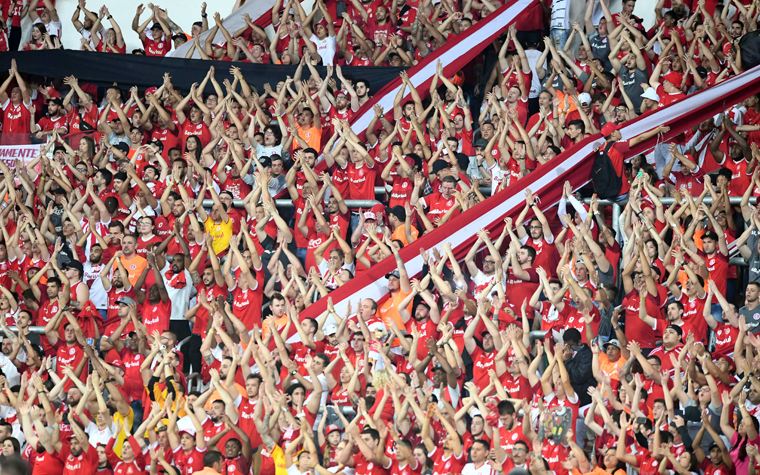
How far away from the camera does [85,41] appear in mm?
14570

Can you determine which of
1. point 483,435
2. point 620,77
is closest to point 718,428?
point 483,435

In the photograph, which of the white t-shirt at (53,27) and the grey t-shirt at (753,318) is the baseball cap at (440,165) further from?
the white t-shirt at (53,27)

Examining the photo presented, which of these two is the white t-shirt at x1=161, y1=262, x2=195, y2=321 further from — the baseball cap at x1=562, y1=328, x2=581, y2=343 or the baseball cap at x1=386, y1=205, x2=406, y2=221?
the baseball cap at x1=562, y1=328, x2=581, y2=343

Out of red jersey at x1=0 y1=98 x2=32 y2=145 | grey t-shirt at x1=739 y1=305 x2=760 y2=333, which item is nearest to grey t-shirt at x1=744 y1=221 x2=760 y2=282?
grey t-shirt at x1=739 y1=305 x2=760 y2=333

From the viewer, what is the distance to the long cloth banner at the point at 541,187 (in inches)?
446

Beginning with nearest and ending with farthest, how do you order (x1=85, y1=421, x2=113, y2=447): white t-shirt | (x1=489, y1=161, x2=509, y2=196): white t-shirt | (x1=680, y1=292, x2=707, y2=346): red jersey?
(x1=85, y1=421, x2=113, y2=447): white t-shirt, (x1=680, y1=292, x2=707, y2=346): red jersey, (x1=489, y1=161, x2=509, y2=196): white t-shirt

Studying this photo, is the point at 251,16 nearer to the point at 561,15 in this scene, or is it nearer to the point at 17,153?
the point at 17,153

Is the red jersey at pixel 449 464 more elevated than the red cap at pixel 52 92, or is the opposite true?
the red cap at pixel 52 92

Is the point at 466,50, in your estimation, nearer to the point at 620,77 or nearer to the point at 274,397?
the point at 620,77

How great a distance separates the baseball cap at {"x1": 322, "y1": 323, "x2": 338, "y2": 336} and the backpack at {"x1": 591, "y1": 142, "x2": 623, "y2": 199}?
9.62 feet

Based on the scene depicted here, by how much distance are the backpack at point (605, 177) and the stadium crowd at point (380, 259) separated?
4 centimetres

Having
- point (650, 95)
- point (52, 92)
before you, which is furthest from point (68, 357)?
point (650, 95)

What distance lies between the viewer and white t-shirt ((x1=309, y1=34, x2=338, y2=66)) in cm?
1390


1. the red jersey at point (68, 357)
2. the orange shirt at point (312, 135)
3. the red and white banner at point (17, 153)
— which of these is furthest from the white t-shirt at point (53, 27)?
the red jersey at point (68, 357)
